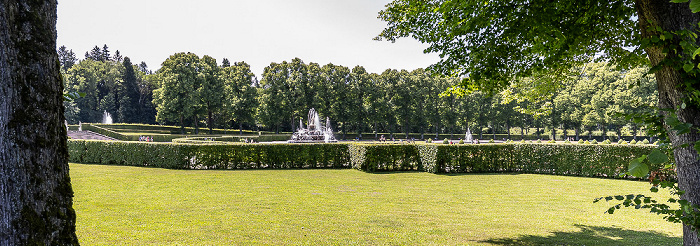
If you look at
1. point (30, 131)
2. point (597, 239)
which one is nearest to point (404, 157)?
point (597, 239)

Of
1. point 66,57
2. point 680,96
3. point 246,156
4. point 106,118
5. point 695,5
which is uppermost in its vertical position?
point 66,57

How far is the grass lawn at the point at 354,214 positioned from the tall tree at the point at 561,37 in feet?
9.89

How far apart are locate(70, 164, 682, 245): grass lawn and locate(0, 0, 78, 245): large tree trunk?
3.60 metres

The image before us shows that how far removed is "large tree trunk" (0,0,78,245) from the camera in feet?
7.25

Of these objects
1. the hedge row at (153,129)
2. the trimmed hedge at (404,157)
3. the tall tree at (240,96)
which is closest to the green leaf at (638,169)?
the trimmed hedge at (404,157)

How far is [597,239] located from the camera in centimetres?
625

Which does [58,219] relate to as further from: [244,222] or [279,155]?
[279,155]

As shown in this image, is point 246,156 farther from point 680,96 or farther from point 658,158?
point 658,158

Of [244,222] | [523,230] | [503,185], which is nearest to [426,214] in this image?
[523,230]

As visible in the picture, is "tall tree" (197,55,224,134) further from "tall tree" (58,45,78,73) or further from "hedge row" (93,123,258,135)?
"tall tree" (58,45,78,73)

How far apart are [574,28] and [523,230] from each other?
13.6 feet

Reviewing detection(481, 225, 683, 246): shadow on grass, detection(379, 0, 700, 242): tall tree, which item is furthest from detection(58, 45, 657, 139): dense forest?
detection(379, 0, 700, 242): tall tree

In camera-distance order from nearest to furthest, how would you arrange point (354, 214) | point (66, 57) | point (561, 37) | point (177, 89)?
point (561, 37) → point (354, 214) → point (177, 89) → point (66, 57)

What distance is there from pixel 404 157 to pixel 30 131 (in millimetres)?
15780
